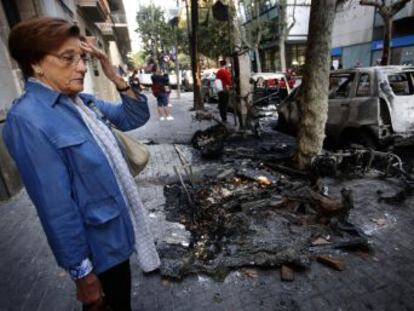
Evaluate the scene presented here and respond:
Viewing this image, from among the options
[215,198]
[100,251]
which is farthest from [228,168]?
[100,251]

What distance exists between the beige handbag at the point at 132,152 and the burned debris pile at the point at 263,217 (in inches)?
53.3

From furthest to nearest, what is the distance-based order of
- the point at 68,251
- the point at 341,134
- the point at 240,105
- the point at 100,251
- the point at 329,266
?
1. the point at 240,105
2. the point at 341,134
3. the point at 329,266
4. the point at 100,251
5. the point at 68,251

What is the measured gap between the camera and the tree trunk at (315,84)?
13.9 feet

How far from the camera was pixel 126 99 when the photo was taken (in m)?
1.89

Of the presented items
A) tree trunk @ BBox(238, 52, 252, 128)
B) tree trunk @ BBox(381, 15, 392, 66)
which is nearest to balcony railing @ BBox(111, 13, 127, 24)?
tree trunk @ BBox(238, 52, 252, 128)

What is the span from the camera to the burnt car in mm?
5340

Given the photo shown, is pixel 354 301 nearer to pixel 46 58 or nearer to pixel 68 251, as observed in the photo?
pixel 68 251

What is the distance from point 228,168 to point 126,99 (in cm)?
367

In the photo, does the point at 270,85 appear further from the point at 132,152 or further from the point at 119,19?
the point at 119,19

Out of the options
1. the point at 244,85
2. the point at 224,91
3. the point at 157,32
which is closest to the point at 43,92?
the point at 244,85

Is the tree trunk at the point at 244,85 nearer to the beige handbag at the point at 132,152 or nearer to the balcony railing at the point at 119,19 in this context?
the beige handbag at the point at 132,152

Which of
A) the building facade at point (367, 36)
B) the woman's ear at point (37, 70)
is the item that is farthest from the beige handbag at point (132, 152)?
the building facade at point (367, 36)

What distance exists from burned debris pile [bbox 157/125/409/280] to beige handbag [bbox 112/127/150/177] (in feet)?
4.45

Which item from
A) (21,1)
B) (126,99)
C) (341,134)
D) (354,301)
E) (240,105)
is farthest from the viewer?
(240,105)
